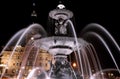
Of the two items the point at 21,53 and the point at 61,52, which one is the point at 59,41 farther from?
the point at 21,53

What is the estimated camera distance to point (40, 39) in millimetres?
17047

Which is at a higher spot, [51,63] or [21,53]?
[21,53]

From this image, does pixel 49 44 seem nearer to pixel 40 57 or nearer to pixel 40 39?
pixel 40 39

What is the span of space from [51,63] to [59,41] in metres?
1.80

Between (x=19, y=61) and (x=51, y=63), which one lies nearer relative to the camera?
(x=51, y=63)

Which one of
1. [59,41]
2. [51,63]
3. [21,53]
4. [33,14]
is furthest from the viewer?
[33,14]

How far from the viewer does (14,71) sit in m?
91.8

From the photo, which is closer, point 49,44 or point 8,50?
point 49,44

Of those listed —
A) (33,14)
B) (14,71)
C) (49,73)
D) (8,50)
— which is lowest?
(49,73)

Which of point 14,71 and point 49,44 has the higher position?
point 14,71

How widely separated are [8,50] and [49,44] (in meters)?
78.3

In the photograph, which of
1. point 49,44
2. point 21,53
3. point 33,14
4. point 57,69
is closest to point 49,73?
point 57,69

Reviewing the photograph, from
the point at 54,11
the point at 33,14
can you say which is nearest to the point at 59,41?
the point at 54,11

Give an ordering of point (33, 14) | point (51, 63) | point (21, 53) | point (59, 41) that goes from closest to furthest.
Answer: point (59, 41)
point (51, 63)
point (21, 53)
point (33, 14)
